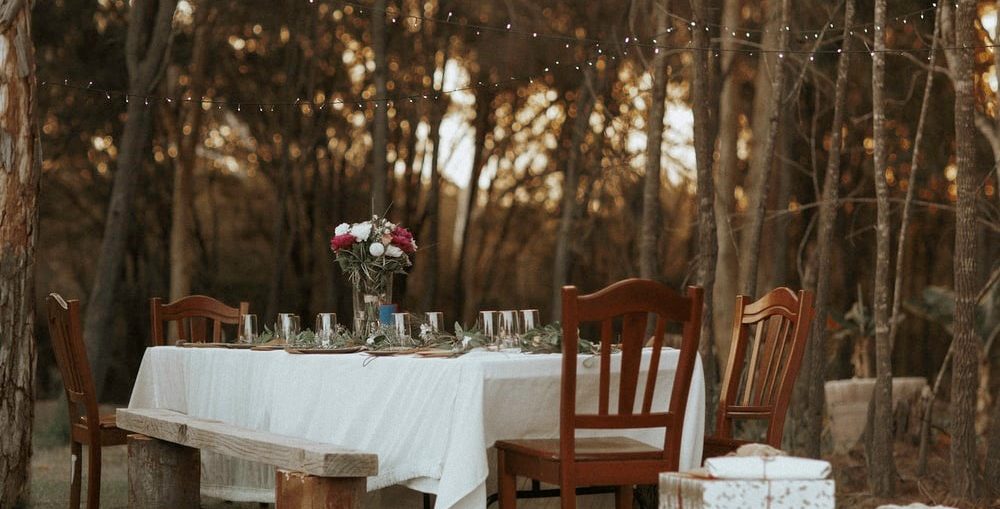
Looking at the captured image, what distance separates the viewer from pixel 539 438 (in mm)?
3389

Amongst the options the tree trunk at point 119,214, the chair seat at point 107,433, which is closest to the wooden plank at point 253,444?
the chair seat at point 107,433

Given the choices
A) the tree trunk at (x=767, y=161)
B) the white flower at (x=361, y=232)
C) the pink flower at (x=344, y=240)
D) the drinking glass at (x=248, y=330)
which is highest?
the tree trunk at (x=767, y=161)

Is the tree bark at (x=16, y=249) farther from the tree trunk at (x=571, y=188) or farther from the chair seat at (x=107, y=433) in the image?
the tree trunk at (x=571, y=188)

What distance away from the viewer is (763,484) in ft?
8.55

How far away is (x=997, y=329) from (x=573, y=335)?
21.5ft

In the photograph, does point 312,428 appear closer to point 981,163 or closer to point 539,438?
point 539,438

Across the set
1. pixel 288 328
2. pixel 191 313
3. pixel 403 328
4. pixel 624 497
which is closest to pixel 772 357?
pixel 624 497

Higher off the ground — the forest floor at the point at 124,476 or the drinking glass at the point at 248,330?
the drinking glass at the point at 248,330

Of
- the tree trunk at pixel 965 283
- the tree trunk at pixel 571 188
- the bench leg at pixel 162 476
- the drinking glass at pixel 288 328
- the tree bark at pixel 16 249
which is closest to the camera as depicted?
the bench leg at pixel 162 476

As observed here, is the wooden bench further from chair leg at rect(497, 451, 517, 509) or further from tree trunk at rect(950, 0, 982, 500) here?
tree trunk at rect(950, 0, 982, 500)

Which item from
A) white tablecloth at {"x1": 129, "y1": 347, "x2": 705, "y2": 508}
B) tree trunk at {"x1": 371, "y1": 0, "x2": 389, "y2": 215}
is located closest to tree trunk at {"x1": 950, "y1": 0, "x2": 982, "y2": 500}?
white tablecloth at {"x1": 129, "y1": 347, "x2": 705, "y2": 508}

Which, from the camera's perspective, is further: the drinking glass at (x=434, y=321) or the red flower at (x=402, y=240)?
the red flower at (x=402, y=240)

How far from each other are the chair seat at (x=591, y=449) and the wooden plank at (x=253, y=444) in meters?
0.42

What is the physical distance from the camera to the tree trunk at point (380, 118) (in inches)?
364
